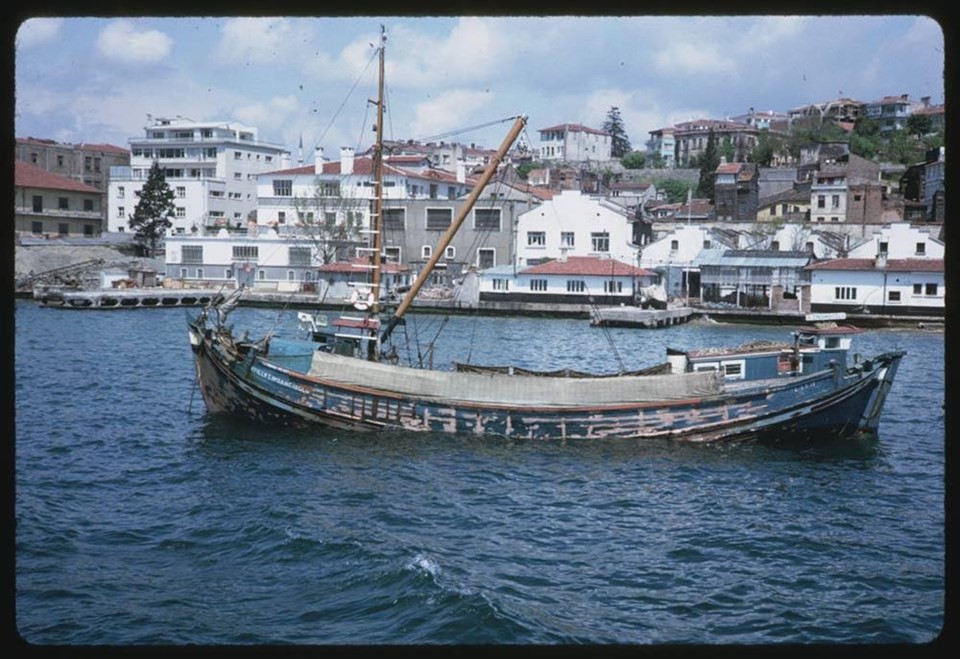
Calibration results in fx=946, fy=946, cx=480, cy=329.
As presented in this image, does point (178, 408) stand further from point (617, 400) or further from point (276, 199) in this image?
point (276, 199)

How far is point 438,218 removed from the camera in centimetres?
6194

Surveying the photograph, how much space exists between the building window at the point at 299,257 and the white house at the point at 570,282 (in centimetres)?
1215

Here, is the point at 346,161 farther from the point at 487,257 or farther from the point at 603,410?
the point at 603,410

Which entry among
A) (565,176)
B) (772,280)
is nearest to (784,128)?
(565,176)

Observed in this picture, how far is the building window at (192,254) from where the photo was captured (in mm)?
61375

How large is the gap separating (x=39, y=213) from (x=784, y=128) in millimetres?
79497

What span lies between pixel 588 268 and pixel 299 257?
62.9 ft

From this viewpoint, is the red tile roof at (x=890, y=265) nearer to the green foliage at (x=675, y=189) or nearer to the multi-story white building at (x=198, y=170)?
the green foliage at (x=675, y=189)

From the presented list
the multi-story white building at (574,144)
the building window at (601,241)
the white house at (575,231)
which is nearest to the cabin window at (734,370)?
the white house at (575,231)

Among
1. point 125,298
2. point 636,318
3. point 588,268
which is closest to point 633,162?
point 588,268

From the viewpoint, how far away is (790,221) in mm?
64188

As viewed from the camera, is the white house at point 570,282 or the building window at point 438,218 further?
the building window at point 438,218

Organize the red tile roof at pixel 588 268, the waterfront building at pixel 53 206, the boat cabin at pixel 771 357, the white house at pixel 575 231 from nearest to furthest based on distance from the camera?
the boat cabin at pixel 771 357, the red tile roof at pixel 588 268, the white house at pixel 575 231, the waterfront building at pixel 53 206

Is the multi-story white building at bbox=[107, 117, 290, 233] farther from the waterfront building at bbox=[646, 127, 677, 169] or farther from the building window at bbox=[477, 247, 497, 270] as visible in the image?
the waterfront building at bbox=[646, 127, 677, 169]
